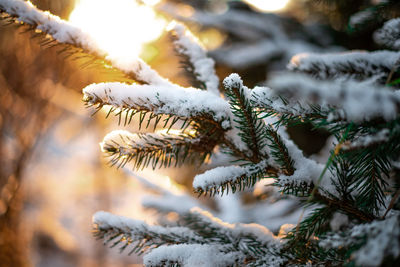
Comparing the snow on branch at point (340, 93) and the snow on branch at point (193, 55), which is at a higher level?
the snow on branch at point (193, 55)

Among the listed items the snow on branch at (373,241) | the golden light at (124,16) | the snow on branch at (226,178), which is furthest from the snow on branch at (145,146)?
the golden light at (124,16)

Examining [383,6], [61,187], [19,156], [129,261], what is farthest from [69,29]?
[61,187]

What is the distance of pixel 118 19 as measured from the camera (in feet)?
4.73

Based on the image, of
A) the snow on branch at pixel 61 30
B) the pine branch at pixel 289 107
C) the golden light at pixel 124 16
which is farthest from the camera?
the golden light at pixel 124 16

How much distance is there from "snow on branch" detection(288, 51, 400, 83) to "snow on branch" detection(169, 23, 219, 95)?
24 centimetres

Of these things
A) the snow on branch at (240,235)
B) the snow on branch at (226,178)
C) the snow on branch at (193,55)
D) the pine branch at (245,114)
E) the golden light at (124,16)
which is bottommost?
the snow on branch at (240,235)

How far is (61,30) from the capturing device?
50 cm

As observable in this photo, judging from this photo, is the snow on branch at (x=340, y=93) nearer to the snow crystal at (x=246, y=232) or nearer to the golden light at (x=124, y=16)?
the snow crystal at (x=246, y=232)

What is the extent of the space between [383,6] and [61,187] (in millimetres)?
5804

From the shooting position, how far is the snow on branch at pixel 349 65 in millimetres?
633

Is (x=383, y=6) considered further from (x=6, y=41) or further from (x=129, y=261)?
(x=129, y=261)

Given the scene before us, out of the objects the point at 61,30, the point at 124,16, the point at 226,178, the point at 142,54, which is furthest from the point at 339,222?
the point at 124,16

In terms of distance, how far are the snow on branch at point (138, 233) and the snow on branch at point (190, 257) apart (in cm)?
7

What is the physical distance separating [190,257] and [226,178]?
0.15 meters
